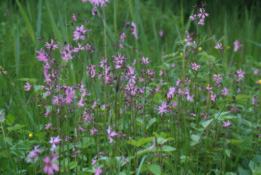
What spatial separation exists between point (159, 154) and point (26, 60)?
231cm

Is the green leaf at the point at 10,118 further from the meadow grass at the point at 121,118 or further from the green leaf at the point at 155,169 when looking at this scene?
the green leaf at the point at 155,169

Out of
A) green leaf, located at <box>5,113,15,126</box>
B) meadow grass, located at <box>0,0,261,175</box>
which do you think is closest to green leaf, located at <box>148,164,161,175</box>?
meadow grass, located at <box>0,0,261,175</box>

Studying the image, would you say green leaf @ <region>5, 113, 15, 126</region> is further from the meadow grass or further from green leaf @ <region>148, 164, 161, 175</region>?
green leaf @ <region>148, 164, 161, 175</region>

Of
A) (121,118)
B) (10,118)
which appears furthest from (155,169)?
(10,118)

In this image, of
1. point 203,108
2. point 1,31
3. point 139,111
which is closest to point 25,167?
point 139,111

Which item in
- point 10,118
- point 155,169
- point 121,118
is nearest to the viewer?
point 155,169

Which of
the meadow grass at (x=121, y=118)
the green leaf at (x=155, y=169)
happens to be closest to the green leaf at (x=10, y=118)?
the meadow grass at (x=121, y=118)

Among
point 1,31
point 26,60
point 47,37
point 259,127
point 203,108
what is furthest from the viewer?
point 1,31

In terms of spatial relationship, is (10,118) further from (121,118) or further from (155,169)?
(155,169)

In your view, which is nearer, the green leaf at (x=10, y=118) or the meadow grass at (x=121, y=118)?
the meadow grass at (x=121, y=118)

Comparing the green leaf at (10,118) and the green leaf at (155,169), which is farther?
the green leaf at (10,118)

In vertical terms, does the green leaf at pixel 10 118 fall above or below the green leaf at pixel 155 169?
above

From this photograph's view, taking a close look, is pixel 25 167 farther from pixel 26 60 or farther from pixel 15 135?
pixel 26 60

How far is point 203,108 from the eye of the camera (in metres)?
2.38
